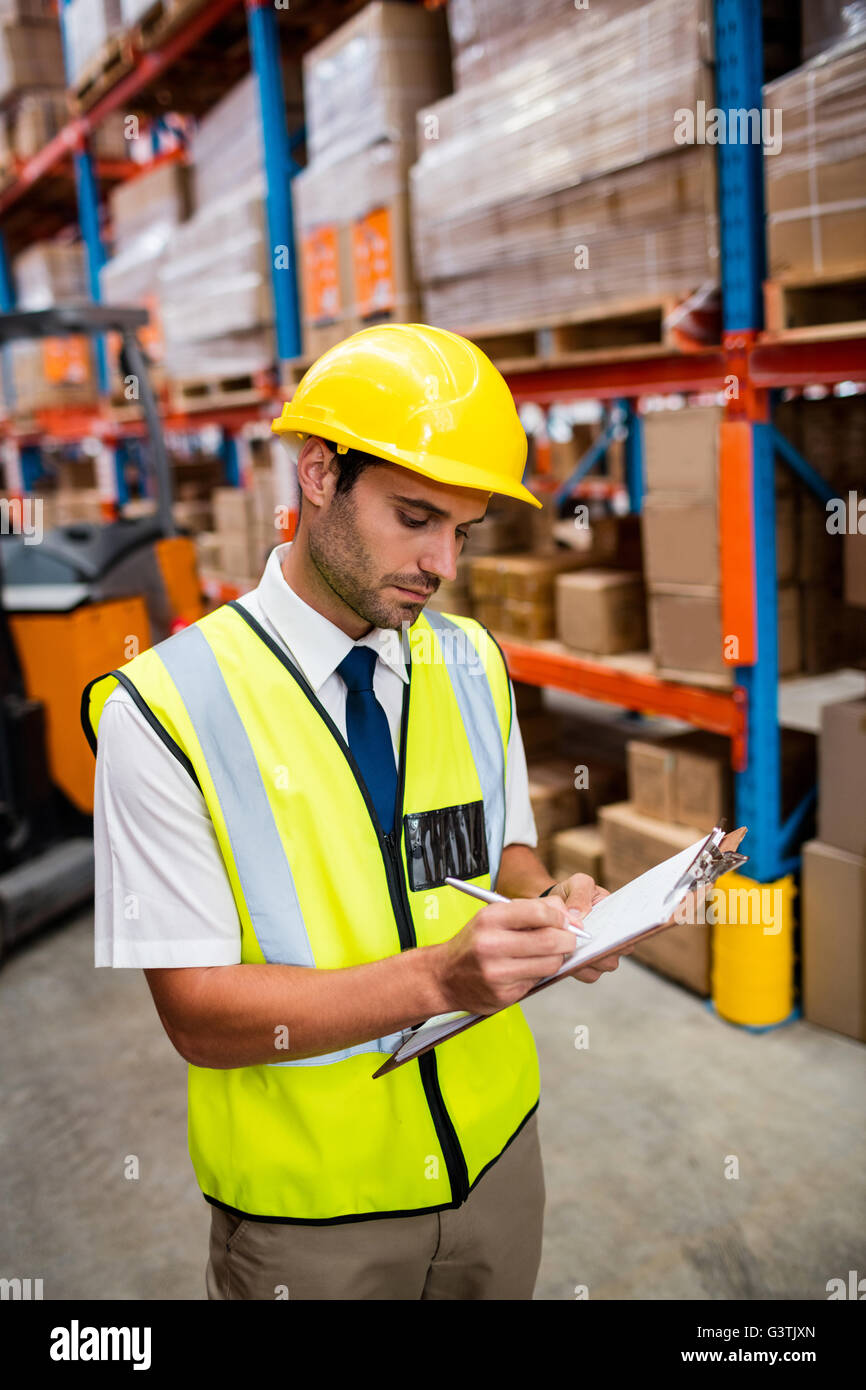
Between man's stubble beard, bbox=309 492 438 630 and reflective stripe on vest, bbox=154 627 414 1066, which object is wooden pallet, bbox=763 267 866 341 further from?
reflective stripe on vest, bbox=154 627 414 1066

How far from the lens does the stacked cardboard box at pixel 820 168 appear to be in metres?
2.96

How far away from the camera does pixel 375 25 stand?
4707mm

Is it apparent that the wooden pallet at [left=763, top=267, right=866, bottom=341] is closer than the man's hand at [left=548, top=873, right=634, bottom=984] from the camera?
No

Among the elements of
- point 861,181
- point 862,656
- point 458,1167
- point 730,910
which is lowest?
point 730,910

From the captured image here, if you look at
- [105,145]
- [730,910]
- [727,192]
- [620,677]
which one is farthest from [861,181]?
[105,145]

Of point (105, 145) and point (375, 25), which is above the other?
point (105, 145)

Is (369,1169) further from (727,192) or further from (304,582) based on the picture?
(727,192)

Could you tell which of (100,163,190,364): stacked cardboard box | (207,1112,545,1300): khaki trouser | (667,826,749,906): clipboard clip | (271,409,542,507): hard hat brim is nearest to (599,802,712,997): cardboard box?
(207,1112,545,1300): khaki trouser

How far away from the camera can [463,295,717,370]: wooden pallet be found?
3562mm

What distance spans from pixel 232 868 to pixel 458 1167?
57cm

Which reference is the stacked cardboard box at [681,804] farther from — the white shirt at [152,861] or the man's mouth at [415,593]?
the white shirt at [152,861]

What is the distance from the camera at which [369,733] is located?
151 centimetres

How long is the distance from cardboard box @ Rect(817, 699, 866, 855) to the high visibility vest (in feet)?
7.58

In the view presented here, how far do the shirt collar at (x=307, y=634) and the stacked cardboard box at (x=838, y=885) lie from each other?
2.51 m
